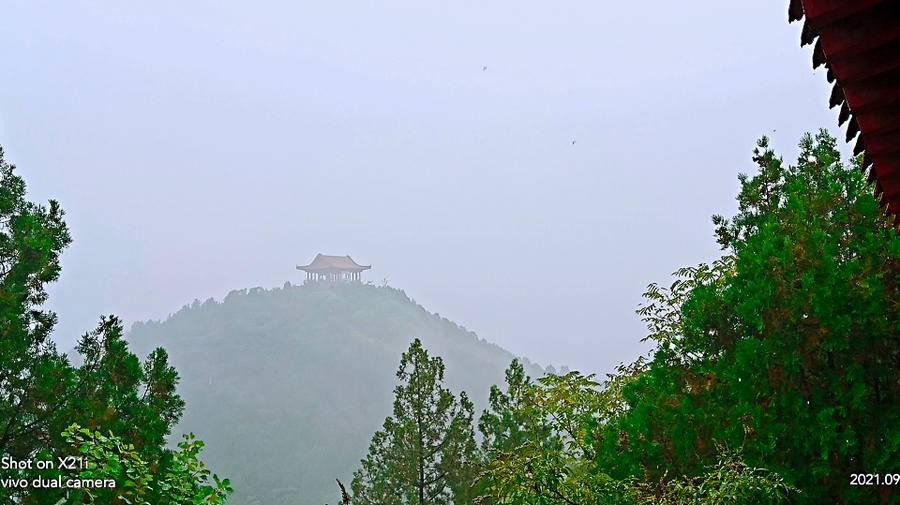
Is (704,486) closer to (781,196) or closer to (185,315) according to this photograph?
(781,196)

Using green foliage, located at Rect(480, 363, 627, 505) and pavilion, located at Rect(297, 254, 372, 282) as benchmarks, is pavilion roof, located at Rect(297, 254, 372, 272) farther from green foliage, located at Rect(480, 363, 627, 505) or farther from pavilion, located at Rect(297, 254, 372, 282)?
green foliage, located at Rect(480, 363, 627, 505)

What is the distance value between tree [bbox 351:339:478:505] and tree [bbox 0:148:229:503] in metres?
8.61

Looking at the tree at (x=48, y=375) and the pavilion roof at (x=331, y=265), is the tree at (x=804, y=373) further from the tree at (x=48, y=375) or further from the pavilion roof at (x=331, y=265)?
the pavilion roof at (x=331, y=265)

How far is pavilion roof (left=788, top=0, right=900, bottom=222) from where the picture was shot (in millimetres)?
1559

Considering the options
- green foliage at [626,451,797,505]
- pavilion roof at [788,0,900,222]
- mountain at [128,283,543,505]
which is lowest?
green foliage at [626,451,797,505]

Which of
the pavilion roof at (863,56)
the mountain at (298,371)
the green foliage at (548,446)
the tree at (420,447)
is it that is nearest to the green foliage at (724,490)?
the green foliage at (548,446)

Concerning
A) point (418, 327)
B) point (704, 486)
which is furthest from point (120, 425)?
point (418, 327)

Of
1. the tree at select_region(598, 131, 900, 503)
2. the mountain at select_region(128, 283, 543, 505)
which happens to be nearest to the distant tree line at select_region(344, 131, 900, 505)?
the tree at select_region(598, 131, 900, 503)

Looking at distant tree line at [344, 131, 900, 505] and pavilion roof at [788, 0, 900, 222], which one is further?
distant tree line at [344, 131, 900, 505]

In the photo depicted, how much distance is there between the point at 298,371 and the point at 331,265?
42822 mm

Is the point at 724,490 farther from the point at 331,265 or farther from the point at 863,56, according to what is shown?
the point at 331,265

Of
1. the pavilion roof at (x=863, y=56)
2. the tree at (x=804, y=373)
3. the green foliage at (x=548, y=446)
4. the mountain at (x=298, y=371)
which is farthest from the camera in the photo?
the mountain at (x=298, y=371)

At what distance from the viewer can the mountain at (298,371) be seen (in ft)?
233

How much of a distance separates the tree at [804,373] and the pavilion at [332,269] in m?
132
